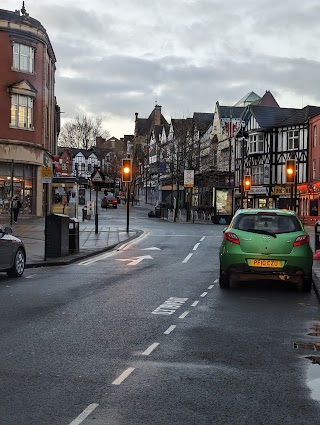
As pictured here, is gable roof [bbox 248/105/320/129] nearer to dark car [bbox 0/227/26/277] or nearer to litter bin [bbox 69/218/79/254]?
litter bin [bbox 69/218/79/254]

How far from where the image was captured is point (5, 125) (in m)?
40.3

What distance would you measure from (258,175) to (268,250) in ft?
183

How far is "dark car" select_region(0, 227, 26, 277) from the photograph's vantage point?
1333cm

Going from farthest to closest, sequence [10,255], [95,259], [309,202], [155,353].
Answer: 1. [309,202]
2. [95,259]
3. [10,255]
4. [155,353]

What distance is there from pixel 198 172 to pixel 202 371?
56.4 m

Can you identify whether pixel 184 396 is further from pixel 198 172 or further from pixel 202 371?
pixel 198 172

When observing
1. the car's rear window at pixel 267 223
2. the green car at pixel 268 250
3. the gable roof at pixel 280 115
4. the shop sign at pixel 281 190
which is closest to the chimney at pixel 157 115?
the gable roof at pixel 280 115

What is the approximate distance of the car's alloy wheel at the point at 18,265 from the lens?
45.5 ft

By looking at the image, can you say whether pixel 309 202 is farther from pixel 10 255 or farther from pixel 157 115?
pixel 157 115

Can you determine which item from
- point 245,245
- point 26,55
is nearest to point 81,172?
point 26,55

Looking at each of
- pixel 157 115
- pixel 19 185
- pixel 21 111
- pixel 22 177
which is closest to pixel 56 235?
pixel 19 185

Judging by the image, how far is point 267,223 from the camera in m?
12.1

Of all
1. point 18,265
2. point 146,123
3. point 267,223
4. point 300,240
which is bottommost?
point 18,265

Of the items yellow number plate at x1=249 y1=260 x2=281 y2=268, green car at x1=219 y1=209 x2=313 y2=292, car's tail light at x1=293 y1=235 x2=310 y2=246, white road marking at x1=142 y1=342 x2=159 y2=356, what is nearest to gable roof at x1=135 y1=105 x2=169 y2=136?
green car at x1=219 y1=209 x2=313 y2=292
